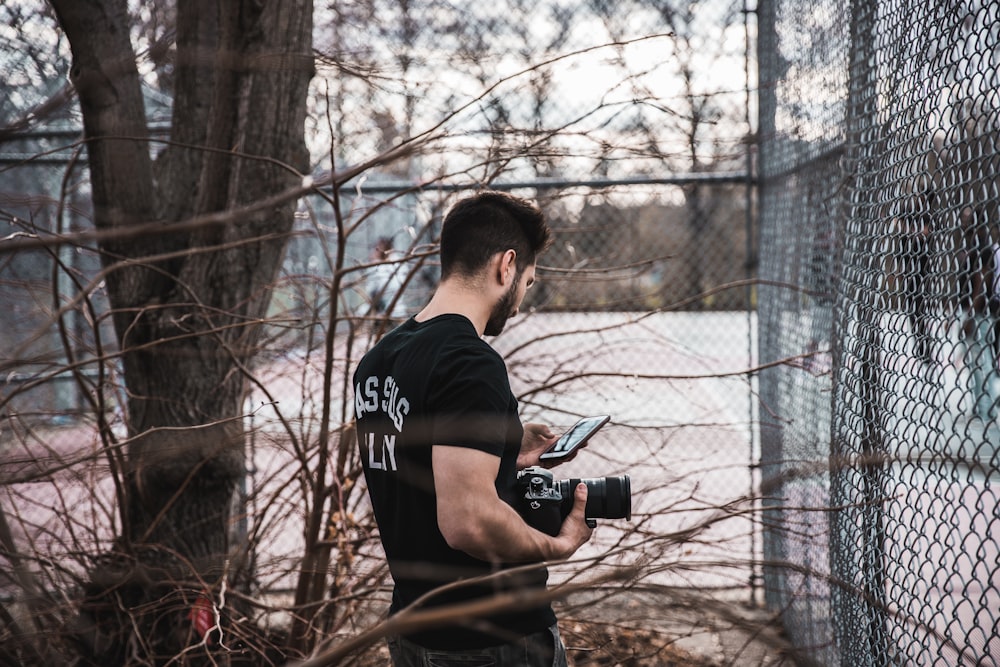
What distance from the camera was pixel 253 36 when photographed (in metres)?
2.86

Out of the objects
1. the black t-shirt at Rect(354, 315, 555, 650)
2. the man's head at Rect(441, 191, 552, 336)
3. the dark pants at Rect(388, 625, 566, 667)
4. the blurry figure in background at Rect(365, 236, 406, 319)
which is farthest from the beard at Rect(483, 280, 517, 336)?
the dark pants at Rect(388, 625, 566, 667)

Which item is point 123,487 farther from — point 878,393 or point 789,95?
point 789,95

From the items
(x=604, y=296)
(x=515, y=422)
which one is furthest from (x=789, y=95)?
(x=515, y=422)

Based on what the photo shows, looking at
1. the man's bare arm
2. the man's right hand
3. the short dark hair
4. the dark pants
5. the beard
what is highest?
the short dark hair

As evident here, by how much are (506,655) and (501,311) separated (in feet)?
2.60

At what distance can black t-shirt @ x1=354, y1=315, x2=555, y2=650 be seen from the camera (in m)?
1.70

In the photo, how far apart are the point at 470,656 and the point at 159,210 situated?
7.25 ft

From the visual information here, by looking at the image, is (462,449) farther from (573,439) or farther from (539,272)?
(539,272)

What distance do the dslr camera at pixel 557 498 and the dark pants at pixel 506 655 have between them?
0.25m

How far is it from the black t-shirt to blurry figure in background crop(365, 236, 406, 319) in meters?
0.72

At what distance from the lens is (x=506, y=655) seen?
1886 millimetres

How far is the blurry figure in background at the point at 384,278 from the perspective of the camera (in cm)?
306

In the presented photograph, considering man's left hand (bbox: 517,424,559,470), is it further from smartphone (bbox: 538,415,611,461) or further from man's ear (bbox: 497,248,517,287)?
man's ear (bbox: 497,248,517,287)

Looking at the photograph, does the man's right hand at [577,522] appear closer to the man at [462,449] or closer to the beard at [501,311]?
the man at [462,449]
